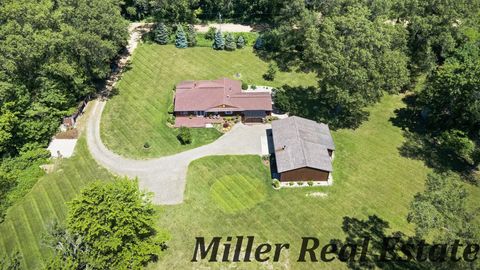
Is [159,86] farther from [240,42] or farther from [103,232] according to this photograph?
[103,232]

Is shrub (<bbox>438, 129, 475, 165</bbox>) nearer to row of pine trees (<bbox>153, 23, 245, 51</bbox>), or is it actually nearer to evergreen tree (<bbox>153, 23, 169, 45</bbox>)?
row of pine trees (<bbox>153, 23, 245, 51</bbox>)

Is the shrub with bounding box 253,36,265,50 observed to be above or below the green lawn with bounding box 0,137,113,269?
above

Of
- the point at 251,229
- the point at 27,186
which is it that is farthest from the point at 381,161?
the point at 27,186

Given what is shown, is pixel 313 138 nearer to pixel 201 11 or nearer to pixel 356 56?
pixel 356 56

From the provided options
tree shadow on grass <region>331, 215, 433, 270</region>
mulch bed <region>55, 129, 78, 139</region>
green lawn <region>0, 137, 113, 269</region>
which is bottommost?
green lawn <region>0, 137, 113, 269</region>

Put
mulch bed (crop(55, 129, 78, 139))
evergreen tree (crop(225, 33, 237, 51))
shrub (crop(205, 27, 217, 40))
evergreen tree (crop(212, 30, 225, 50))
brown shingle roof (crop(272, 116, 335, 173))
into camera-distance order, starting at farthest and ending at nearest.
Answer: shrub (crop(205, 27, 217, 40)), evergreen tree (crop(212, 30, 225, 50)), evergreen tree (crop(225, 33, 237, 51)), mulch bed (crop(55, 129, 78, 139)), brown shingle roof (crop(272, 116, 335, 173))

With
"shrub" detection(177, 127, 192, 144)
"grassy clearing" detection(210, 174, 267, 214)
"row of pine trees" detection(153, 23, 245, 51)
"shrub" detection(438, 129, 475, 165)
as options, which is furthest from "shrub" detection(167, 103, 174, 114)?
"shrub" detection(438, 129, 475, 165)
